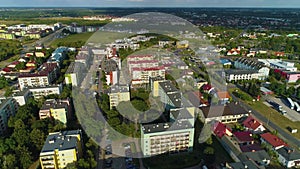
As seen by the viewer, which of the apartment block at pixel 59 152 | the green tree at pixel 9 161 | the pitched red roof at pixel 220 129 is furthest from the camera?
the pitched red roof at pixel 220 129

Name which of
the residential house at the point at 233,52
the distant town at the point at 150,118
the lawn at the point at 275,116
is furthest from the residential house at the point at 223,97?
the residential house at the point at 233,52

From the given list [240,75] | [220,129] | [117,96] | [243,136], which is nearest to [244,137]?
[243,136]

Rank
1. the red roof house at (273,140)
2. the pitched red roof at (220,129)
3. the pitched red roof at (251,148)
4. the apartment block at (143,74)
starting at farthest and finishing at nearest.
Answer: the apartment block at (143,74) → the pitched red roof at (220,129) → the red roof house at (273,140) → the pitched red roof at (251,148)

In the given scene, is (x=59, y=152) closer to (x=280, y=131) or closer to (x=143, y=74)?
(x=280, y=131)

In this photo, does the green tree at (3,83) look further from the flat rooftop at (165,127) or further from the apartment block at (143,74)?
the flat rooftop at (165,127)

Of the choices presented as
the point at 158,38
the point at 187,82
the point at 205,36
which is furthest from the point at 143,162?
the point at 205,36

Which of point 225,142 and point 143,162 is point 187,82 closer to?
point 225,142

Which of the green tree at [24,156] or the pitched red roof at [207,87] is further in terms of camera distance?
the pitched red roof at [207,87]
